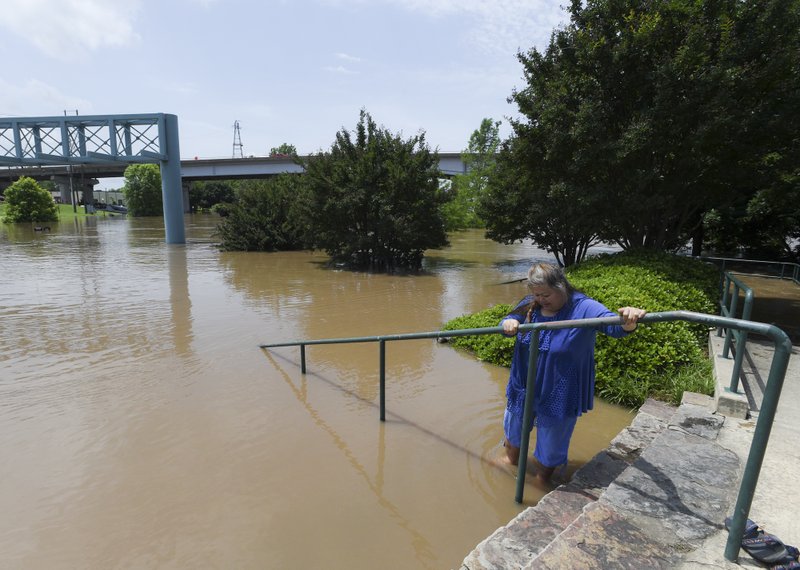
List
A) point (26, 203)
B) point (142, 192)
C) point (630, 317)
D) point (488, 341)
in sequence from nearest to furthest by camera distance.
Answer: point (630, 317) → point (488, 341) → point (26, 203) → point (142, 192)

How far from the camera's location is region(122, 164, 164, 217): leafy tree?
6288cm

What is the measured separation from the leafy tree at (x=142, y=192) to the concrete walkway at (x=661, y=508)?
6937 centimetres

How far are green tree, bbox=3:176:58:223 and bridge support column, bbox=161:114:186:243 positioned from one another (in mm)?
32176

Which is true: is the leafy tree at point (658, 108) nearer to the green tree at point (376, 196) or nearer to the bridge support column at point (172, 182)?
the green tree at point (376, 196)

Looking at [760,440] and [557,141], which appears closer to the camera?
[760,440]

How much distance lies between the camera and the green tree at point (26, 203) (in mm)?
46438

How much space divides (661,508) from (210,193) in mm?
91378

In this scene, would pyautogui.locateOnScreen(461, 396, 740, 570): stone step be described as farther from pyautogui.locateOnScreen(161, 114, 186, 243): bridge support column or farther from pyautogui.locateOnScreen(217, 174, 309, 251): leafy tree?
pyautogui.locateOnScreen(161, 114, 186, 243): bridge support column

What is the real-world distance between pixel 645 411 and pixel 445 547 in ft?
8.05

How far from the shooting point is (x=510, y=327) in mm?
2947

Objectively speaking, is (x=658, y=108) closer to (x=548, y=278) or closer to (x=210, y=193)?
(x=548, y=278)

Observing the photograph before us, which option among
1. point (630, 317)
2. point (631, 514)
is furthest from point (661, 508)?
point (630, 317)

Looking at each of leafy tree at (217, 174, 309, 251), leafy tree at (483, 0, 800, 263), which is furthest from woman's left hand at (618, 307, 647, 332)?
leafy tree at (217, 174, 309, 251)

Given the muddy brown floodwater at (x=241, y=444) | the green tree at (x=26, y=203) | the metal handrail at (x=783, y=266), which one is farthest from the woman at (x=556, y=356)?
the green tree at (x=26, y=203)
